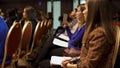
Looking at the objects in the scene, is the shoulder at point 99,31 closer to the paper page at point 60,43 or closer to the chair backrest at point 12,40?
the chair backrest at point 12,40

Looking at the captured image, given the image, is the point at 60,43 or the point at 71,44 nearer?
the point at 71,44

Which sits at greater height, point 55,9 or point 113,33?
point 113,33

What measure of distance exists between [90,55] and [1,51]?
135cm

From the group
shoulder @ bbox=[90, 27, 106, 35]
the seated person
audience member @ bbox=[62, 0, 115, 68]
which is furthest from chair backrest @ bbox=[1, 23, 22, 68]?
shoulder @ bbox=[90, 27, 106, 35]

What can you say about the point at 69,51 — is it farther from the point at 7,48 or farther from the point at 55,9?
the point at 55,9

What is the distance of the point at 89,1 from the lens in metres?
2.11

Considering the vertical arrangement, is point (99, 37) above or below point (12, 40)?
above

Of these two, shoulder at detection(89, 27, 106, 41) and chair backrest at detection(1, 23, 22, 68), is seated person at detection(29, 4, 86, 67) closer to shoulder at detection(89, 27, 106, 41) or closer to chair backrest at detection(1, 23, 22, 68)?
chair backrest at detection(1, 23, 22, 68)

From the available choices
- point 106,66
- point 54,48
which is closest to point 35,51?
point 54,48

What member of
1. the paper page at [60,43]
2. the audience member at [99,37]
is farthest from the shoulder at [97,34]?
the paper page at [60,43]

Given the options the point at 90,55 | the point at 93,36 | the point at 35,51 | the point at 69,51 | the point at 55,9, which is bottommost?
the point at 55,9

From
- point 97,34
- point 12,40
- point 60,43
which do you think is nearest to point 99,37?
point 97,34

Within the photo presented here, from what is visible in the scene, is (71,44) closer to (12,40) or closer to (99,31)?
(12,40)

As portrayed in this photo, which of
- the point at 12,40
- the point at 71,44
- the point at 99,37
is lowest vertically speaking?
the point at 71,44
